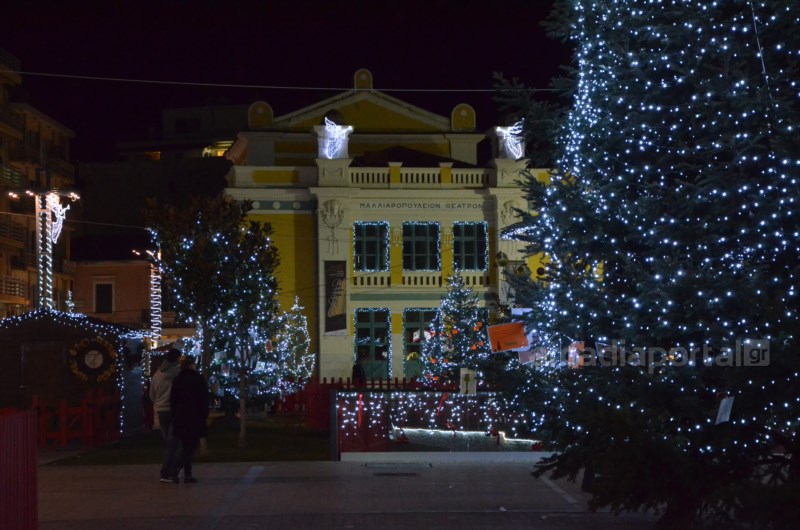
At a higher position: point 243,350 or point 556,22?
point 556,22

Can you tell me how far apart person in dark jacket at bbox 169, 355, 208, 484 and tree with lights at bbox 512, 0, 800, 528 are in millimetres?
5996

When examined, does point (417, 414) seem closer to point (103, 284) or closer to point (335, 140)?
point (335, 140)

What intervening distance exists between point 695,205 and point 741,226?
46 centimetres

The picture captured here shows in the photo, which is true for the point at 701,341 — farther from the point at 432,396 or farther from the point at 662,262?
the point at 432,396

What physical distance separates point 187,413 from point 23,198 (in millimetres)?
44589

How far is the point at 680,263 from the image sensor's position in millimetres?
10609

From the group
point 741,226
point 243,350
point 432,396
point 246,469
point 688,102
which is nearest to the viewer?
point 741,226

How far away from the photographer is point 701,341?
35.8 ft

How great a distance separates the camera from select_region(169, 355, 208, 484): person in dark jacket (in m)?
16.5

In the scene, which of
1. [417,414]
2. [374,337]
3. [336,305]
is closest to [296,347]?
[336,305]

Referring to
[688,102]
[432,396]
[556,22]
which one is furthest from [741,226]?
[432,396]

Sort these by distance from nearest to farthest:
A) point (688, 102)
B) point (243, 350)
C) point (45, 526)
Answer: point (688, 102) < point (45, 526) < point (243, 350)

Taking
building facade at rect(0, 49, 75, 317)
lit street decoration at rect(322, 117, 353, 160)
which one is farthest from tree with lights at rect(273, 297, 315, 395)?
building facade at rect(0, 49, 75, 317)

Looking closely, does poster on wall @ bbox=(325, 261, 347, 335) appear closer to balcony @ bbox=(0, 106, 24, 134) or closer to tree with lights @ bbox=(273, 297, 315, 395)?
tree with lights @ bbox=(273, 297, 315, 395)
